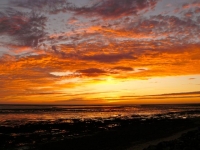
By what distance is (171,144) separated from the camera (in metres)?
15.1

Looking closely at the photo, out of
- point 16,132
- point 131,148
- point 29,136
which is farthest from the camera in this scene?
point 16,132

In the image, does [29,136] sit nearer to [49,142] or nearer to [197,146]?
[49,142]

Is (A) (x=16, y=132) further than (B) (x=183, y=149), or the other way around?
(A) (x=16, y=132)

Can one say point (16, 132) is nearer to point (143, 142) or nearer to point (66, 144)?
point (66, 144)

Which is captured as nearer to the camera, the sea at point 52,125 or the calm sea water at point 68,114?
the sea at point 52,125

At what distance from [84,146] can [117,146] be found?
279cm

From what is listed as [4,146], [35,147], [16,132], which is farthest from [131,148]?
[16,132]

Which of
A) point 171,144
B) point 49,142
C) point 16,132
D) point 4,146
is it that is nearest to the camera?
point 171,144

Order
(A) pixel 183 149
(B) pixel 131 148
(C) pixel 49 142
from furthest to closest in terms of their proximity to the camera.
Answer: (C) pixel 49 142
(B) pixel 131 148
(A) pixel 183 149

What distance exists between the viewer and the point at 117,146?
19.9 metres

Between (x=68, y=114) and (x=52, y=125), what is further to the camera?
(x=68, y=114)

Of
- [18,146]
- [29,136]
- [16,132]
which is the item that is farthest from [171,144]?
[16,132]

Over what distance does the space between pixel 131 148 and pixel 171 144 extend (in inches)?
177

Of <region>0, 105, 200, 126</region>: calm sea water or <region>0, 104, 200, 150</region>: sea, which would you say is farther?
<region>0, 105, 200, 126</region>: calm sea water
